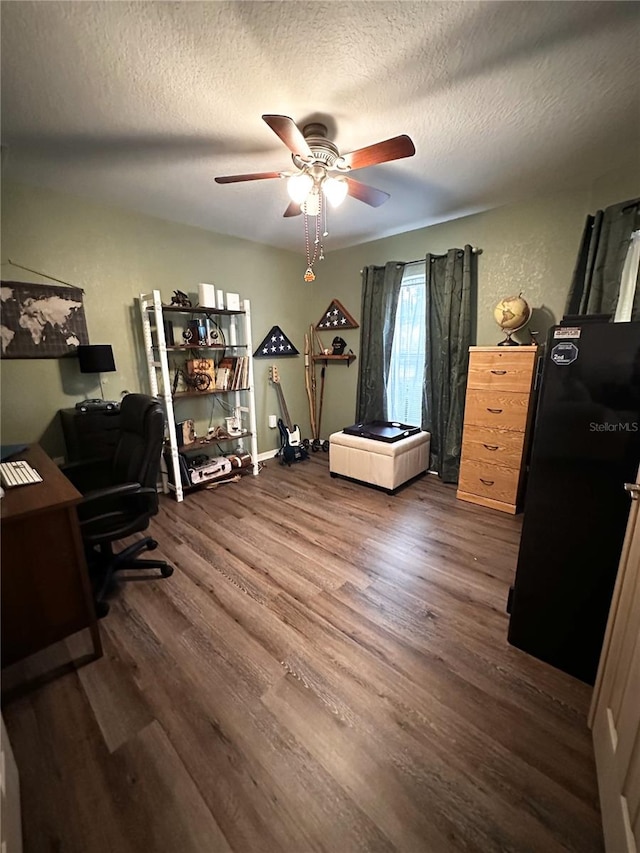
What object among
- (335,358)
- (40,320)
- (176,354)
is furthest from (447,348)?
(40,320)

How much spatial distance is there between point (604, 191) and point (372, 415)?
2.58 m

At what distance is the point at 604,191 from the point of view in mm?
2285

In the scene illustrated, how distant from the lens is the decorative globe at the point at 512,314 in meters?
2.58

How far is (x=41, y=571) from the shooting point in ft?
4.12

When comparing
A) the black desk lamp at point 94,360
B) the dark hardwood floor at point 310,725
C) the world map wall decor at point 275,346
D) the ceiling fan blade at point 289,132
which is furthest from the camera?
the world map wall decor at point 275,346

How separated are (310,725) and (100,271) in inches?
130

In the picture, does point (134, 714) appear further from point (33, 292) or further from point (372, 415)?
point (372, 415)

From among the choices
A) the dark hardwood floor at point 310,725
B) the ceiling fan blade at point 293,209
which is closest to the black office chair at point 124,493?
the dark hardwood floor at point 310,725

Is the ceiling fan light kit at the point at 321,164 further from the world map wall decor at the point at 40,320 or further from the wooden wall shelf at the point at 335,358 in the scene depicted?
the wooden wall shelf at the point at 335,358

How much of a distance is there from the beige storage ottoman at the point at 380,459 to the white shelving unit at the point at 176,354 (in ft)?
3.14

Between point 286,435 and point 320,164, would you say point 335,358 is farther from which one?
point 320,164

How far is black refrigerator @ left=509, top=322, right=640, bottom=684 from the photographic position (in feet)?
3.67

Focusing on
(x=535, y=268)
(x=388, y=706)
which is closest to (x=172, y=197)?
(x=535, y=268)

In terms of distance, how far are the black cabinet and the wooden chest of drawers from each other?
111 inches
